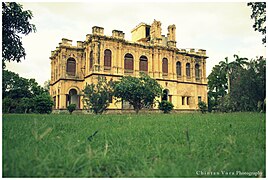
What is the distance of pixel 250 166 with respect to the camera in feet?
9.37

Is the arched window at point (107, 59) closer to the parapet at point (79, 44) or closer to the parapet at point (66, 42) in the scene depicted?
the parapet at point (79, 44)

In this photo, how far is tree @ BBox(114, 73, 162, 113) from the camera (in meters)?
19.3

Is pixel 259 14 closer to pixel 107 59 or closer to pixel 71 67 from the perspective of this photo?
pixel 107 59

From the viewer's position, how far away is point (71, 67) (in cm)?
2859

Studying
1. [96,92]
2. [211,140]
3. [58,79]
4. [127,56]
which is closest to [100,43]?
[127,56]

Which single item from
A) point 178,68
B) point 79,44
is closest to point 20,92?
point 79,44

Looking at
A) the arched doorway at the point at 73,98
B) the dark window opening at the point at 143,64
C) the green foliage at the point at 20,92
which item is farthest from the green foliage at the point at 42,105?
the dark window opening at the point at 143,64

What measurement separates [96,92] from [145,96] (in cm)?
378

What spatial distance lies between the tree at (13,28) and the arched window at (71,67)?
2001 cm

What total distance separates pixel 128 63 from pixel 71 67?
631 centimetres

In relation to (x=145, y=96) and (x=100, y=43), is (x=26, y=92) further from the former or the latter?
(x=145, y=96)

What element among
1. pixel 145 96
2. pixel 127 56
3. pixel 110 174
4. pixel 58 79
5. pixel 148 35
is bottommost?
pixel 110 174

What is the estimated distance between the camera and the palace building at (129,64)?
26297 millimetres

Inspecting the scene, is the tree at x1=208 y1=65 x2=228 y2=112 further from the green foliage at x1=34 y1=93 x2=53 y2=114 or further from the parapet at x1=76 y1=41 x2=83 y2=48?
the green foliage at x1=34 y1=93 x2=53 y2=114
